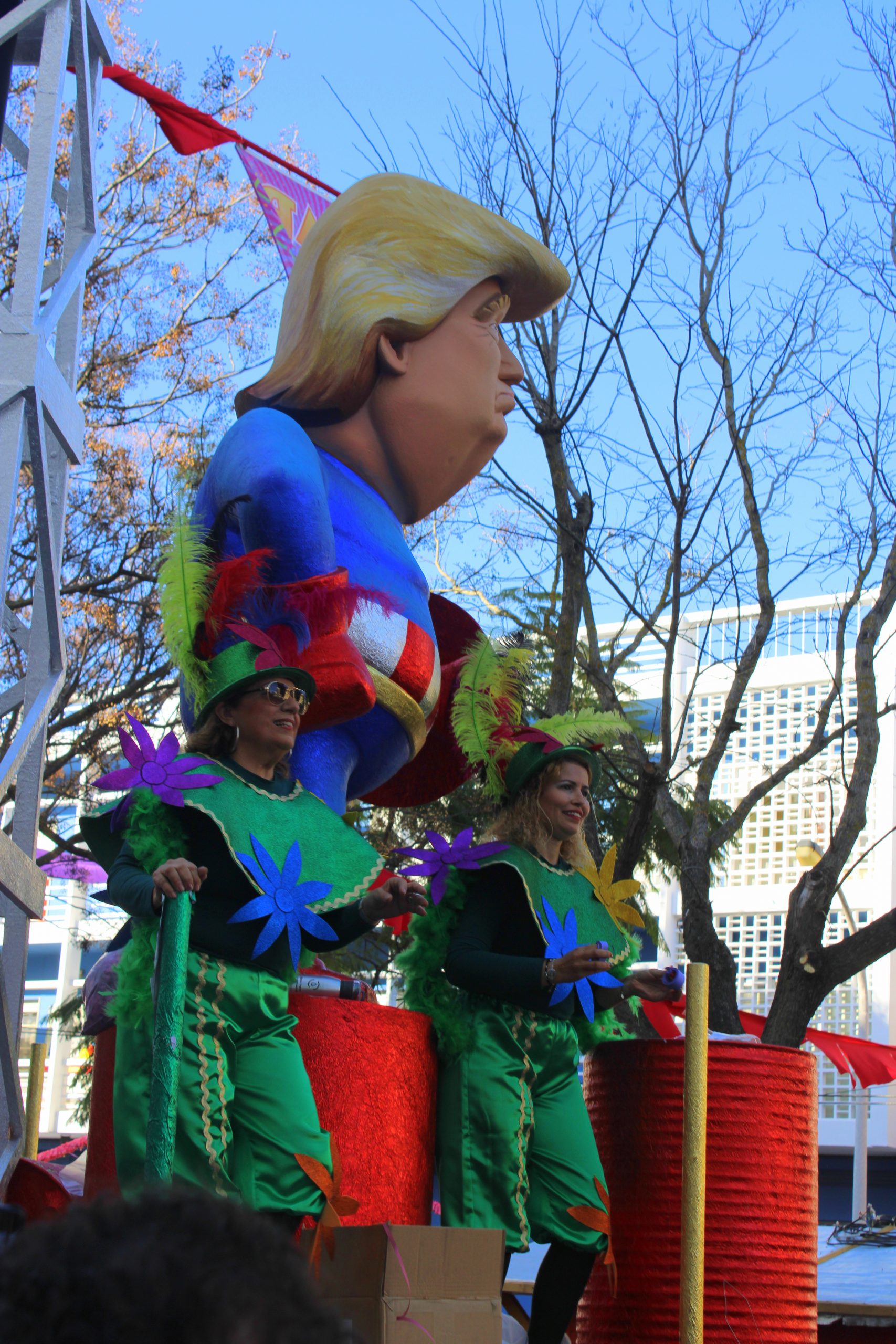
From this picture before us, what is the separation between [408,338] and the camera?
388 cm

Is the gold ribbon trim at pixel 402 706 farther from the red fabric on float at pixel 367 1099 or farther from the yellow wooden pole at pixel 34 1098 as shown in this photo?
the yellow wooden pole at pixel 34 1098

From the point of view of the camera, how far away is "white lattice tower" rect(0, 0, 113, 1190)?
12.0 ft

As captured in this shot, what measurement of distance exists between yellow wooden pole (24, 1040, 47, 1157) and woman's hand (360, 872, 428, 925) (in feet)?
5.13

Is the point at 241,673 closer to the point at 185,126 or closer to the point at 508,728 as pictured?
the point at 508,728

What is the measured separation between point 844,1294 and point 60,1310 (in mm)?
3841

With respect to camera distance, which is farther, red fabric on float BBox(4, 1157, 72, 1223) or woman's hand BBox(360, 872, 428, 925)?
red fabric on float BBox(4, 1157, 72, 1223)

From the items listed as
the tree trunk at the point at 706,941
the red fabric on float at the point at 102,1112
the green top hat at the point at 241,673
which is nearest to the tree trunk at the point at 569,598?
the tree trunk at the point at 706,941

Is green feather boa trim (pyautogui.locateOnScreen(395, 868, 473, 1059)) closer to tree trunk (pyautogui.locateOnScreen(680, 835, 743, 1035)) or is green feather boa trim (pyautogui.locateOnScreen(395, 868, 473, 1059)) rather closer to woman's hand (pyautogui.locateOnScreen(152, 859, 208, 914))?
woman's hand (pyautogui.locateOnScreen(152, 859, 208, 914))

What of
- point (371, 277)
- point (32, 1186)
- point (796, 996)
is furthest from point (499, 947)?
point (796, 996)

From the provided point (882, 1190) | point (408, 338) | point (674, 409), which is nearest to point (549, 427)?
point (674, 409)

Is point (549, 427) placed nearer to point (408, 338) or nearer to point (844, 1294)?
point (408, 338)

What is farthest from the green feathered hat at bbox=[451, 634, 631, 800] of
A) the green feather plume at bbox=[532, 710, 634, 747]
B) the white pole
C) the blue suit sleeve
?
the white pole

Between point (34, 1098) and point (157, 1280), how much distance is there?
12.9 ft

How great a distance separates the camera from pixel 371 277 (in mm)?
3859
